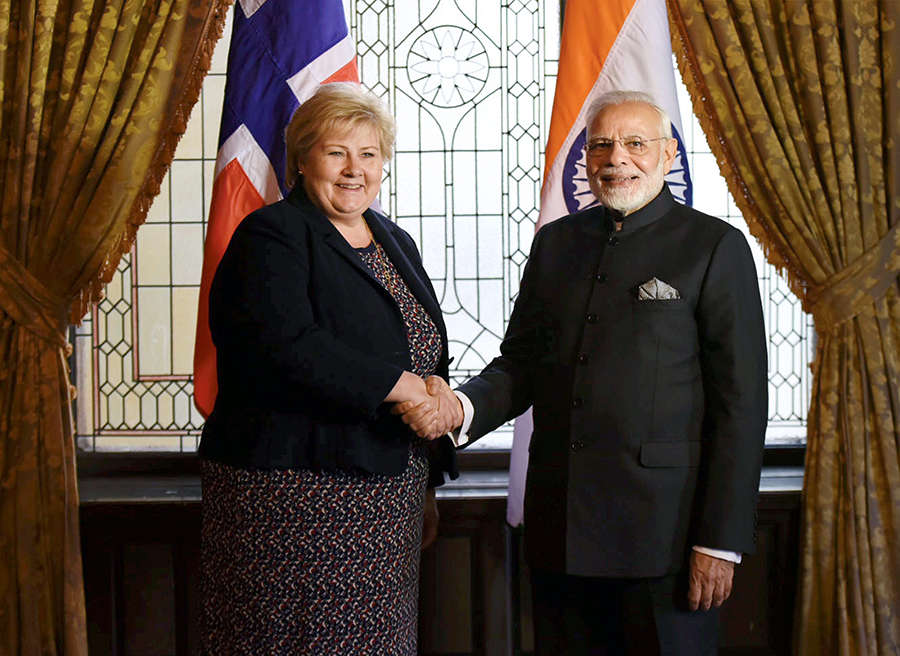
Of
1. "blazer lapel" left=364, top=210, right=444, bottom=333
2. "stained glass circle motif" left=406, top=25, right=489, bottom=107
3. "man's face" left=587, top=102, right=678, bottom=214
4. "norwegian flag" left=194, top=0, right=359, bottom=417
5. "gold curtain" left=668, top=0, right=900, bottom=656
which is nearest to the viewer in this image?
"man's face" left=587, top=102, right=678, bottom=214

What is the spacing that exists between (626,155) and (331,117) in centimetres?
67

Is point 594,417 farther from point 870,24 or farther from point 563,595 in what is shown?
point 870,24

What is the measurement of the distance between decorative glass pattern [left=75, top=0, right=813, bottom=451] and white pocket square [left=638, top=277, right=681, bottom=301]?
1.20m

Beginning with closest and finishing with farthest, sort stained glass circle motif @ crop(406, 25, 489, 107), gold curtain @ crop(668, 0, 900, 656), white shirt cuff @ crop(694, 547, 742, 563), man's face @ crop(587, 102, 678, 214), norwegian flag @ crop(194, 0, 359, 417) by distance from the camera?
white shirt cuff @ crop(694, 547, 742, 563) → man's face @ crop(587, 102, 678, 214) → gold curtain @ crop(668, 0, 900, 656) → norwegian flag @ crop(194, 0, 359, 417) → stained glass circle motif @ crop(406, 25, 489, 107)

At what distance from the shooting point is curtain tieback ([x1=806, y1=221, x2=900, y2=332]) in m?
2.47

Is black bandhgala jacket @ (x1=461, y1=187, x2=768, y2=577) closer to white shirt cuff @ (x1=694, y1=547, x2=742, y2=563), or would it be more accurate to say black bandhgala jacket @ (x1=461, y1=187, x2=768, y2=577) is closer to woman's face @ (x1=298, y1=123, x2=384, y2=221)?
white shirt cuff @ (x1=694, y1=547, x2=742, y2=563)

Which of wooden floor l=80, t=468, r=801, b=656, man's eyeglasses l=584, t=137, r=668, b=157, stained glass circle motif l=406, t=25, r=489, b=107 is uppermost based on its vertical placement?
stained glass circle motif l=406, t=25, r=489, b=107

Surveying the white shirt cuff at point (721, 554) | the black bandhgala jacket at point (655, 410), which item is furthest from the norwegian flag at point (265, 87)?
the white shirt cuff at point (721, 554)

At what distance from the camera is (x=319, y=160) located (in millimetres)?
1896

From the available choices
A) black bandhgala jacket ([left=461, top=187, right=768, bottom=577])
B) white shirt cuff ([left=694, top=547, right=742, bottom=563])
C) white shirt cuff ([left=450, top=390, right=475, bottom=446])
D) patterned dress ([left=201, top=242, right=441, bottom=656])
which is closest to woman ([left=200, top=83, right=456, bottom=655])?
patterned dress ([left=201, top=242, right=441, bottom=656])

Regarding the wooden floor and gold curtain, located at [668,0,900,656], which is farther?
the wooden floor

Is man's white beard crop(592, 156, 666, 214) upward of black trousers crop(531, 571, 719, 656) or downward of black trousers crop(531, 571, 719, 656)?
upward

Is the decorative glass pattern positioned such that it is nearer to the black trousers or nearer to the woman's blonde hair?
the woman's blonde hair

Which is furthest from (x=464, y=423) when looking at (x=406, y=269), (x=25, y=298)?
(x=25, y=298)
